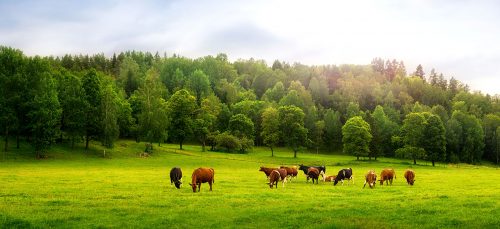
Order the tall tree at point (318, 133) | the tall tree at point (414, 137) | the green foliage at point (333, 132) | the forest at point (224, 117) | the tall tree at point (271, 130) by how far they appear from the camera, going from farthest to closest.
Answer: the green foliage at point (333, 132)
the tall tree at point (318, 133)
the tall tree at point (271, 130)
the tall tree at point (414, 137)
the forest at point (224, 117)

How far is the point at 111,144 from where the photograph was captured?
83.1m

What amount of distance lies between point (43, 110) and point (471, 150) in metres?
111

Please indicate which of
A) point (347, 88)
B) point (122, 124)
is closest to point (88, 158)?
point (122, 124)

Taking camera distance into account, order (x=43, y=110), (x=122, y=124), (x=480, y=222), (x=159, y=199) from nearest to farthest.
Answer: (x=480, y=222) < (x=159, y=199) < (x=43, y=110) < (x=122, y=124)

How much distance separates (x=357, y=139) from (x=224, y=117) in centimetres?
4421

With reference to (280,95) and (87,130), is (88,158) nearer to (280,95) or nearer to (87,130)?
(87,130)

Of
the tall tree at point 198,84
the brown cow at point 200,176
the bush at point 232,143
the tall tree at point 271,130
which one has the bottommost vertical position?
the brown cow at point 200,176

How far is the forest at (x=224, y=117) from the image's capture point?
73.4 metres

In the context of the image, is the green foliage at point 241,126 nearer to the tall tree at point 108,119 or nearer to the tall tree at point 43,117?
the tall tree at point 108,119

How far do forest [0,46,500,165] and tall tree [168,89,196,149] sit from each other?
24cm

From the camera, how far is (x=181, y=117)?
340 ft

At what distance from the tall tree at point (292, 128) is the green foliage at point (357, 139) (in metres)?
9.56

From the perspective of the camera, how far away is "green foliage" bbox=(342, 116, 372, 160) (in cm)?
9962

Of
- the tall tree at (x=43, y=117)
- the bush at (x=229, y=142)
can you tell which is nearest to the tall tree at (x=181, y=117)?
the bush at (x=229, y=142)
